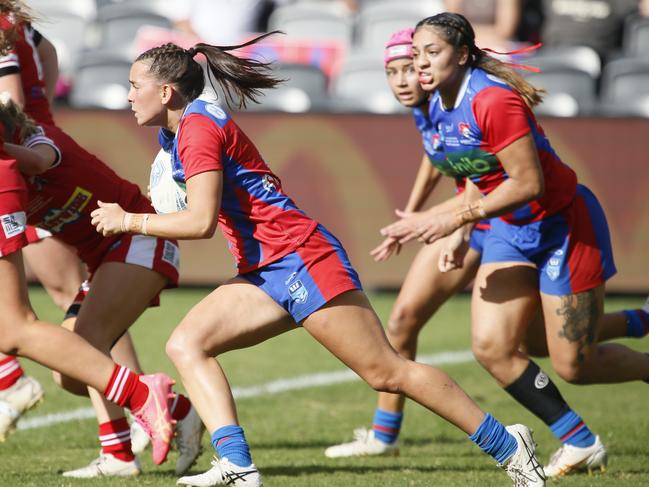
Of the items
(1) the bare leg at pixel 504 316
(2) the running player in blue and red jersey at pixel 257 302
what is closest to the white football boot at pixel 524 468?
(2) the running player in blue and red jersey at pixel 257 302

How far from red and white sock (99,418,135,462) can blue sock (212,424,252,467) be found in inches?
40.9

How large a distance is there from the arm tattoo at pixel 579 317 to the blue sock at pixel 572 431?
32 centimetres

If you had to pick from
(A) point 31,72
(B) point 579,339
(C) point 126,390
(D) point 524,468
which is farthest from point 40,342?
(B) point 579,339

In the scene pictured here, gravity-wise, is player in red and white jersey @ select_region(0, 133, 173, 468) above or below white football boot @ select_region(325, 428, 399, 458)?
above

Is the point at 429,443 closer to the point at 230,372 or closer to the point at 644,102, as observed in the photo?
the point at 230,372

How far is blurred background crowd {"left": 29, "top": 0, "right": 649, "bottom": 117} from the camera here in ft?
36.0

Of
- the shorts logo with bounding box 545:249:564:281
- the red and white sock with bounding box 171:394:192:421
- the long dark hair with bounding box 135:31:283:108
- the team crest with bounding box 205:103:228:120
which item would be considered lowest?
the red and white sock with bounding box 171:394:192:421

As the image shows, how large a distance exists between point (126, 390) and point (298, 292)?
876 millimetres

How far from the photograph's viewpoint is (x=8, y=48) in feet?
16.0

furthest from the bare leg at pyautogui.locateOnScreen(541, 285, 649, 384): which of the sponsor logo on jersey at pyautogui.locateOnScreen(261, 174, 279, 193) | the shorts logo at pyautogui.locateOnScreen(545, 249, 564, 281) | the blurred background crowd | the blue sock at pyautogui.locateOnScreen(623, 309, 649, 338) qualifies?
the blurred background crowd

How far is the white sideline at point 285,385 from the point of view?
6461mm

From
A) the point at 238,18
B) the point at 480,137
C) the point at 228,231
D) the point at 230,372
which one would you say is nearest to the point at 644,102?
the point at 238,18

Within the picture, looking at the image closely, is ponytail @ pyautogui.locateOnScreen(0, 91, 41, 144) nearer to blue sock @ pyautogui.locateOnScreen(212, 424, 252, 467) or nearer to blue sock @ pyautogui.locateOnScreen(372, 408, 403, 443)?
blue sock @ pyautogui.locateOnScreen(212, 424, 252, 467)

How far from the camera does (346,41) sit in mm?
12641
